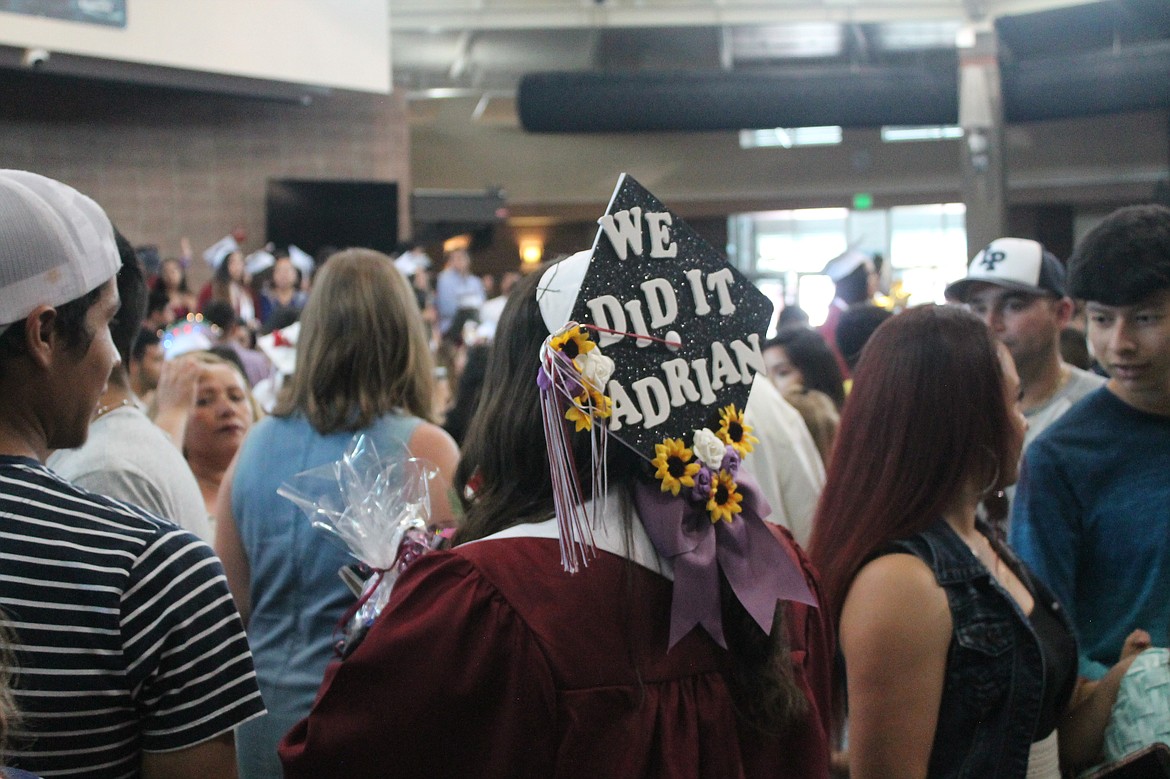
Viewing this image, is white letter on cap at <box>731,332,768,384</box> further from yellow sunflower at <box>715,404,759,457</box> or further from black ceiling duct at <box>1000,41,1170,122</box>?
black ceiling duct at <box>1000,41,1170,122</box>

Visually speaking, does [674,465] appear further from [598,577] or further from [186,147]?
[186,147]

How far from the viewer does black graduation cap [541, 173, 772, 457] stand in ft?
4.39

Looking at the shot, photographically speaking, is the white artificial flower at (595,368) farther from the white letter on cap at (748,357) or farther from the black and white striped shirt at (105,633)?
the black and white striped shirt at (105,633)

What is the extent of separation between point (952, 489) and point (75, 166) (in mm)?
11422

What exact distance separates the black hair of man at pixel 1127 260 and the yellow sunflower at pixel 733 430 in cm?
121

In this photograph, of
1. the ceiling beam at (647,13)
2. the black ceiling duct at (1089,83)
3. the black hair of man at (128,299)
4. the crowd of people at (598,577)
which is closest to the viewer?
the crowd of people at (598,577)

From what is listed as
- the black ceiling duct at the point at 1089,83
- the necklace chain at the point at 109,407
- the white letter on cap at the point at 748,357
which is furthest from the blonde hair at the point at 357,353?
the black ceiling duct at the point at 1089,83

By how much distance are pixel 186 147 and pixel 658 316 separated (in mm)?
11796

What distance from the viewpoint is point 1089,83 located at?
42.0ft

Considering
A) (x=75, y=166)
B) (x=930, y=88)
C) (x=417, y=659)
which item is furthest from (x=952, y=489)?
(x=930, y=88)

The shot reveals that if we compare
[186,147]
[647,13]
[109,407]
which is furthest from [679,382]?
[647,13]

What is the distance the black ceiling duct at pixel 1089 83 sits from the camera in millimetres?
12391

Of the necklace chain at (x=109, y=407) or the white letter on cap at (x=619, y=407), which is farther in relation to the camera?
the necklace chain at (x=109, y=407)

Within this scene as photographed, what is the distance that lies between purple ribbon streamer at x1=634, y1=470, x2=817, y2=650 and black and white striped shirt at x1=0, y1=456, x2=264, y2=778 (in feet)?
1.63
